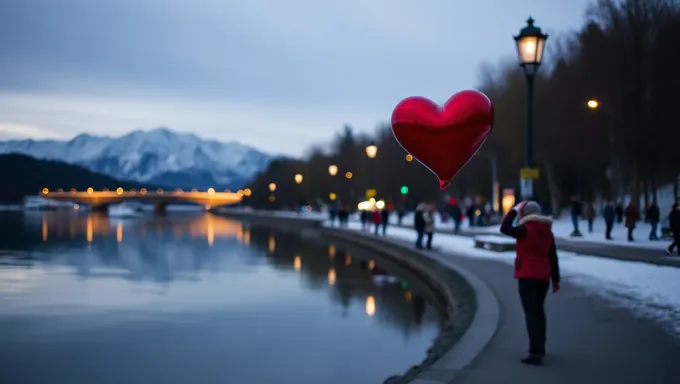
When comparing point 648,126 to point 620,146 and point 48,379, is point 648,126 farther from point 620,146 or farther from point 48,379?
point 48,379

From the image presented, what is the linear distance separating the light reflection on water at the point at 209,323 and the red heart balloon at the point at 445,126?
3.12 m

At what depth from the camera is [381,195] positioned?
88.5 meters

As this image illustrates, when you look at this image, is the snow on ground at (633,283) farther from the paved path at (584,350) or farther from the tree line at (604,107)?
the tree line at (604,107)

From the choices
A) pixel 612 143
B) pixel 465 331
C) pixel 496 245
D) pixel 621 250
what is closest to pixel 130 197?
pixel 612 143

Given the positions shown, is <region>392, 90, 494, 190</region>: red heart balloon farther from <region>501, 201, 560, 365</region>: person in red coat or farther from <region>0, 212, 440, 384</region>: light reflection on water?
<region>0, 212, 440, 384</region>: light reflection on water

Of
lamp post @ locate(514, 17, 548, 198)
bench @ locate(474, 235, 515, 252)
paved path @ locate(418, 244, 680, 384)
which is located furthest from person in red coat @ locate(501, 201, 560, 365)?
bench @ locate(474, 235, 515, 252)

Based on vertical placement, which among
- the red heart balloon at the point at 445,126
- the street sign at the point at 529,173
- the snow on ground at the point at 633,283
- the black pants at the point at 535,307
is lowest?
the snow on ground at the point at 633,283

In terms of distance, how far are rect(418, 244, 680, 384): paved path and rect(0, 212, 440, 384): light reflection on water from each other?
173cm

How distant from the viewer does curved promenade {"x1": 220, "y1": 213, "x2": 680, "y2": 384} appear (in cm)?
772

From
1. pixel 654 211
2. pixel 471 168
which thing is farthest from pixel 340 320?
pixel 471 168

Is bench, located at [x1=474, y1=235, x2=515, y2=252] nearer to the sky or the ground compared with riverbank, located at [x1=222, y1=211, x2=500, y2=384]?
nearer to the sky

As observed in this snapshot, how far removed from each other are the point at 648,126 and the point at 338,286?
24767 mm

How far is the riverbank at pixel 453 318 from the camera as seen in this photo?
811 cm

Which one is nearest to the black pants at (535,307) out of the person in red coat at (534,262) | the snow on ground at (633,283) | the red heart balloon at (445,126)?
the person in red coat at (534,262)
